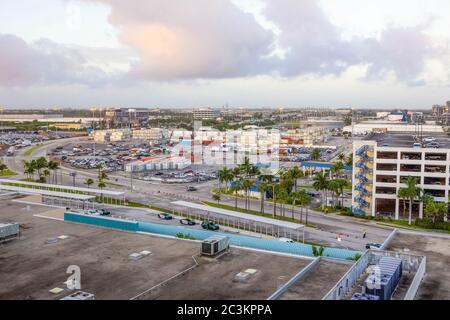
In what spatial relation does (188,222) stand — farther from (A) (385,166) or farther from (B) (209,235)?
(A) (385,166)

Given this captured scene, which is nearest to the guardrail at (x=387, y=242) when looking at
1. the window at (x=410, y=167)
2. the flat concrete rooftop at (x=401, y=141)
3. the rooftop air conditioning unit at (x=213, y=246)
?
the rooftop air conditioning unit at (x=213, y=246)

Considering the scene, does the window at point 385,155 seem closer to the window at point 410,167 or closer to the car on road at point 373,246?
the window at point 410,167

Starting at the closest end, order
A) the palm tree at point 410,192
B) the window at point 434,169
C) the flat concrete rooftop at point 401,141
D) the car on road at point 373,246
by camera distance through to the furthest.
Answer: the car on road at point 373,246, the palm tree at point 410,192, the window at point 434,169, the flat concrete rooftop at point 401,141

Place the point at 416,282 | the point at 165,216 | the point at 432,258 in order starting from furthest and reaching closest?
1. the point at 165,216
2. the point at 432,258
3. the point at 416,282

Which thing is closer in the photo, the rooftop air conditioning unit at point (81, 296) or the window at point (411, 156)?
the rooftop air conditioning unit at point (81, 296)

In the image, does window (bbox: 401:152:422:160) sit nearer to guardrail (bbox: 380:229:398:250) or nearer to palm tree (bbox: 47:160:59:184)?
guardrail (bbox: 380:229:398:250)

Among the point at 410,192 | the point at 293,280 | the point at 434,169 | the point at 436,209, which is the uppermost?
the point at 434,169

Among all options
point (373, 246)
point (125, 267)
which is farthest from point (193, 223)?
point (125, 267)
